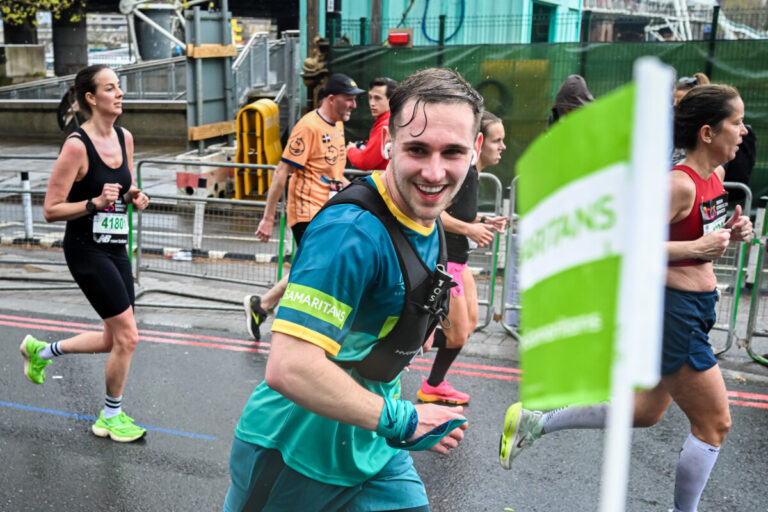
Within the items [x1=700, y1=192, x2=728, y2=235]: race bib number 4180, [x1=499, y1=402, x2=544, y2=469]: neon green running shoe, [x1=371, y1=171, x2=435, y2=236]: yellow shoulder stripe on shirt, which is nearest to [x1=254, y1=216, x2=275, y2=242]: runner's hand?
[x1=499, y1=402, x2=544, y2=469]: neon green running shoe

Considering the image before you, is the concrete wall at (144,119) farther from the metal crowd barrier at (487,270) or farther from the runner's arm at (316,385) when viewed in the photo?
the runner's arm at (316,385)

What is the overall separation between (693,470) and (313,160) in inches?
146

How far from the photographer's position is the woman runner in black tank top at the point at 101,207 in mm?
4316

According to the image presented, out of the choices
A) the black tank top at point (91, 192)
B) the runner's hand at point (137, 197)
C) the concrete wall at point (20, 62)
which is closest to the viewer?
the black tank top at point (91, 192)

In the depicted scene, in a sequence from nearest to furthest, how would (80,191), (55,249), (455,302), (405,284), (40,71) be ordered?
(405,284) → (80,191) → (455,302) → (55,249) → (40,71)

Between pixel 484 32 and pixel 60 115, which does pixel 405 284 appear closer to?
pixel 60 115

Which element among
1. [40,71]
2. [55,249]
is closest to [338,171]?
[55,249]

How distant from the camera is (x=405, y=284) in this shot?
211 centimetres

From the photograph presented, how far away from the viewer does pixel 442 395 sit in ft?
17.2

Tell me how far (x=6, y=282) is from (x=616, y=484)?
834 centimetres

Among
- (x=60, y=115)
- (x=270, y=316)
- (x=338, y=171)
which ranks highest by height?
(x=60, y=115)

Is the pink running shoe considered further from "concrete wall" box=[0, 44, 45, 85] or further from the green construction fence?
"concrete wall" box=[0, 44, 45, 85]

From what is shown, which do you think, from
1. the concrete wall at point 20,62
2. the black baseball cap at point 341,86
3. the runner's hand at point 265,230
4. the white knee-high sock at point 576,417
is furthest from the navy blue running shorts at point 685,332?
the concrete wall at point 20,62

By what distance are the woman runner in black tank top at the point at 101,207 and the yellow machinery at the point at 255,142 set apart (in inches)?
350
